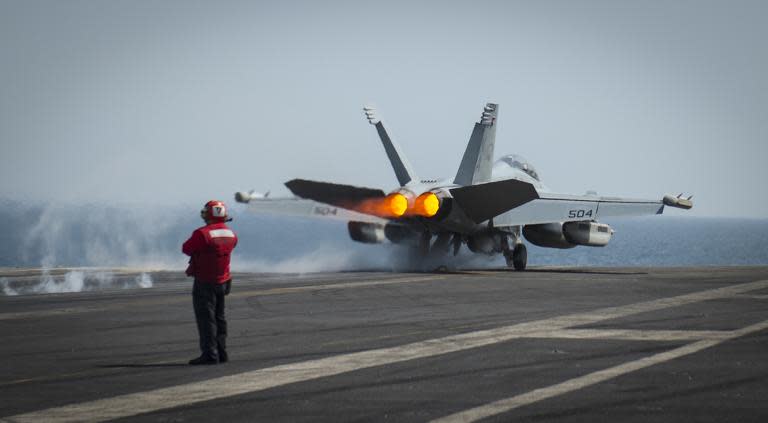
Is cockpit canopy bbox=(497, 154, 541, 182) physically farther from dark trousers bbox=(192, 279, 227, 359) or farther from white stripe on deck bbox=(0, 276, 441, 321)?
dark trousers bbox=(192, 279, 227, 359)

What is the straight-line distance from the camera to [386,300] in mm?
20562

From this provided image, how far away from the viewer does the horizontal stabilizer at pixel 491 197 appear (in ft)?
97.2

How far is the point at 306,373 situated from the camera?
1103 cm

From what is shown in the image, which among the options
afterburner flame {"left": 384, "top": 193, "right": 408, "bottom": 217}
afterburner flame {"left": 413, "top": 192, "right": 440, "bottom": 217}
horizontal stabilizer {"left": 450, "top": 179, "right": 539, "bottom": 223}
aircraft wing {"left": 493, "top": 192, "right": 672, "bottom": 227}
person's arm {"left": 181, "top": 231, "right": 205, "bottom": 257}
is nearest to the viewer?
person's arm {"left": 181, "top": 231, "right": 205, "bottom": 257}

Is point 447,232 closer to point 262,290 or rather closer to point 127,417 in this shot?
point 262,290

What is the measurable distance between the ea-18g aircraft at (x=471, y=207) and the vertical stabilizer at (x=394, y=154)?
0.03 meters

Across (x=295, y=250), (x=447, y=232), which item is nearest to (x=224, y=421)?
(x=447, y=232)

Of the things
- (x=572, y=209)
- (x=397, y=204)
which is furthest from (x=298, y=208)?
(x=572, y=209)

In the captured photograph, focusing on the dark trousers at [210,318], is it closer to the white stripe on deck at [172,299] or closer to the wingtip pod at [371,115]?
the white stripe on deck at [172,299]

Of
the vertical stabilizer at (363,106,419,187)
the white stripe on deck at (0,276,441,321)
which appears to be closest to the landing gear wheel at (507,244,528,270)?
the vertical stabilizer at (363,106,419,187)

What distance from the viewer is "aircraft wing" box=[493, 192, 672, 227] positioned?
3422 centimetres

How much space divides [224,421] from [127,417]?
3.00 ft

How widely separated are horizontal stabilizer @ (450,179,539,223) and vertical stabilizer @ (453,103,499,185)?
1399 millimetres

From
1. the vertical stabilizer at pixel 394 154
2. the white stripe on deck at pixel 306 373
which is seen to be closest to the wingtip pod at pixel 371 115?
the vertical stabilizer at pixel 394 154
